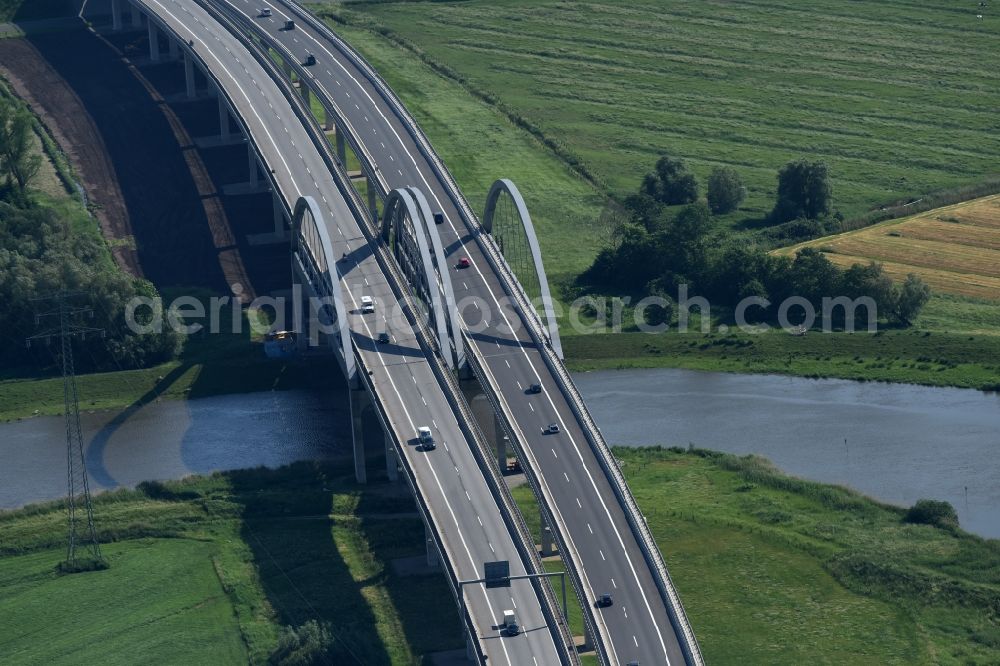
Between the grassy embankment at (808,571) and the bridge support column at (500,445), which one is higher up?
the bridge support column at (500,445)

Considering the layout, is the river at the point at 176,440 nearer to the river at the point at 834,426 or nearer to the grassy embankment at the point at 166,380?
the grassy embankment at the point at 166,380

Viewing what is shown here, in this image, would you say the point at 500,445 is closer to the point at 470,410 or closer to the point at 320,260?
the point at 470,410

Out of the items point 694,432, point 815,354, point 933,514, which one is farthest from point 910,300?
point 933,514

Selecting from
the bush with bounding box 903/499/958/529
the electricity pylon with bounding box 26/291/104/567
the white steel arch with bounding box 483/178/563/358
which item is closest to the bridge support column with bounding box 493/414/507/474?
the white steel arch with bounding box 483/178/563/358

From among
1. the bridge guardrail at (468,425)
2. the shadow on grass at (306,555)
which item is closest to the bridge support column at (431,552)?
the shadow on grass at (306,555)

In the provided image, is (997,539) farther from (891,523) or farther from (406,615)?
(406,615)
